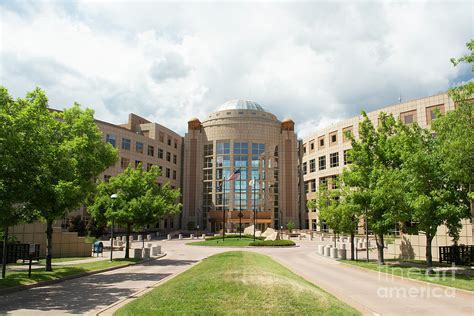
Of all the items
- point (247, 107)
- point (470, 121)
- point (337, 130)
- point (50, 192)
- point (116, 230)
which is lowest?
point (116, 230)

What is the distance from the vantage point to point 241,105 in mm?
98625

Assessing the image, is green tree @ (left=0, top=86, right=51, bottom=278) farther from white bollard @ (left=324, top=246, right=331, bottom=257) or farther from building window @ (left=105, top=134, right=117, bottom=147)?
building window @ (left=105, top=134, right=117, bottom=147)

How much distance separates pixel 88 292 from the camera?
1518cm

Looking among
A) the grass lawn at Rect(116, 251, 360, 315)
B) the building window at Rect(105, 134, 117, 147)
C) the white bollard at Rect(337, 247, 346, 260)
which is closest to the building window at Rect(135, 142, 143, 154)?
the building window at Rect(105, 134, 117, 147)

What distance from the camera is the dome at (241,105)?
322 feet

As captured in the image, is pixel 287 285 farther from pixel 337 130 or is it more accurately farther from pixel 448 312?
pixel 337 130

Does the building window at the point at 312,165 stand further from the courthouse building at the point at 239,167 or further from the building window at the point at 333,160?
the courthouse building at the point at 239,167

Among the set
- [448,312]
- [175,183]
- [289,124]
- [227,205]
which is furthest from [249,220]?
[448,312]

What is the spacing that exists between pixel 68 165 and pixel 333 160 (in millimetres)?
63607

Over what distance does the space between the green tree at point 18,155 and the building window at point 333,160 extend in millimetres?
64054

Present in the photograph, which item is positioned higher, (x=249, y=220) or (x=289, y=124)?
(x=289, y=124)

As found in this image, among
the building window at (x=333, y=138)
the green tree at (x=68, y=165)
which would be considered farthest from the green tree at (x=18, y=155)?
the building window at (x=333, y=138)

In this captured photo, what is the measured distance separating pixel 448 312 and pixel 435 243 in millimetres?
18796

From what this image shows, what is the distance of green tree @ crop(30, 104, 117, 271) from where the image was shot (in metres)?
17.4
